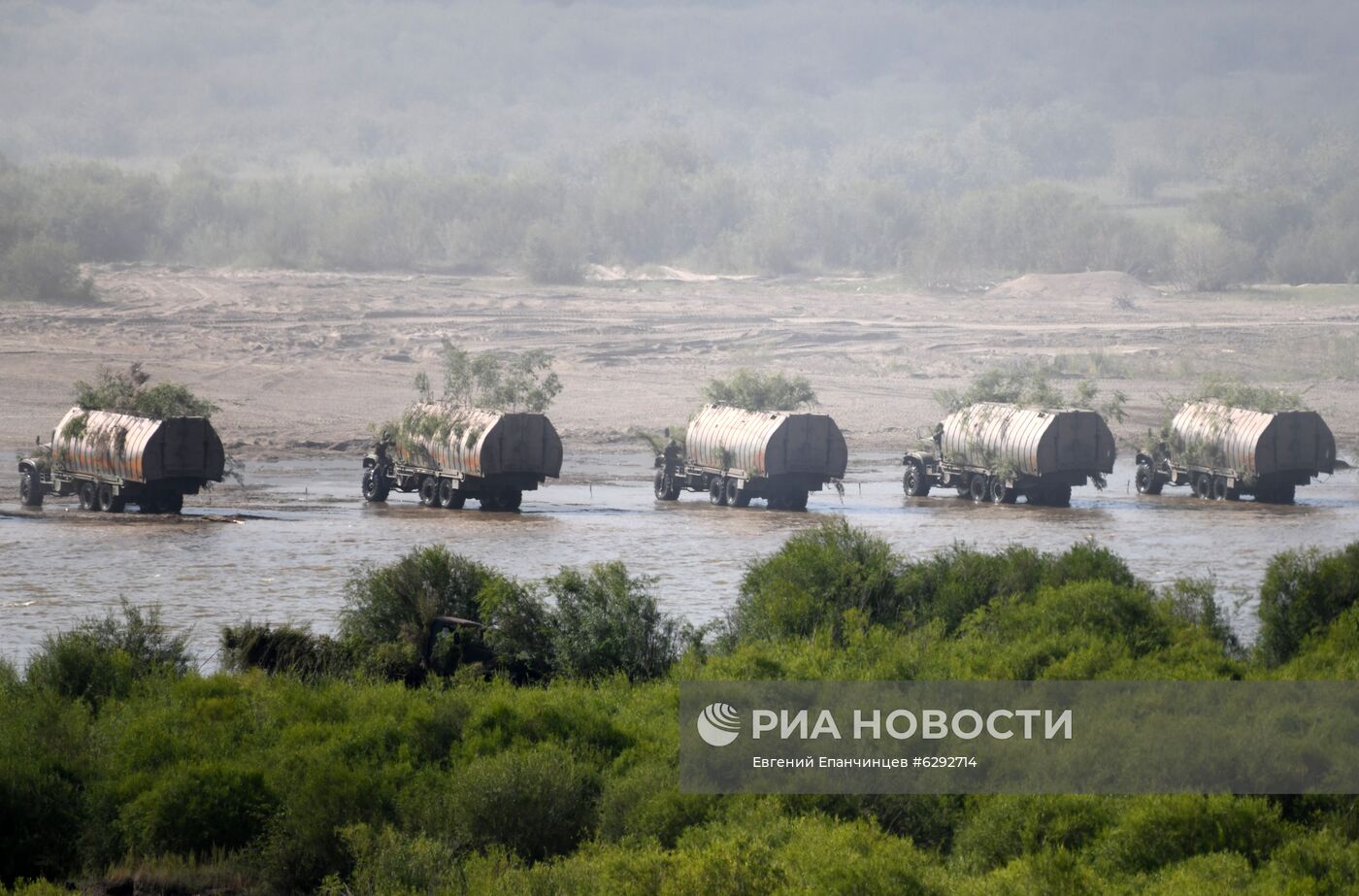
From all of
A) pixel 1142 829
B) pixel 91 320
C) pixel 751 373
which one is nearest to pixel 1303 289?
pixel 751 373

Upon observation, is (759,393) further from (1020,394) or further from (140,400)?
(140,400)

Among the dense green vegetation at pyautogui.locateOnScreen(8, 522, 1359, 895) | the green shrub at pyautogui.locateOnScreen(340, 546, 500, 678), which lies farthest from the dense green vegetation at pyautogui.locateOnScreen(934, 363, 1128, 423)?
the green shrub at pyautogui.locateOnScreen(340, 546, 500, 678)

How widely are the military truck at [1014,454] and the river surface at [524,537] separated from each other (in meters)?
0.60

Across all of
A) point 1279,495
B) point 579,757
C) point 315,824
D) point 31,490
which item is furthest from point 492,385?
point 315,824

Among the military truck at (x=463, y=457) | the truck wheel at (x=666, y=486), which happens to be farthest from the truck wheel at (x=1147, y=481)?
the military truck at (x=463, y=457)

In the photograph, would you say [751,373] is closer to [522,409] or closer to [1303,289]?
[522,409]

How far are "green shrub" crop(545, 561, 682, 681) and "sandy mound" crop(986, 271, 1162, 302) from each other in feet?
222

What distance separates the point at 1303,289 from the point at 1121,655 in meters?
80.1

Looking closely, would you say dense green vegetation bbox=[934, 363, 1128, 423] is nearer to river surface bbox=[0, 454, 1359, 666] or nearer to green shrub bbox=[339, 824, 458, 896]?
river surface bbox=[0, 454, 1359, 666]

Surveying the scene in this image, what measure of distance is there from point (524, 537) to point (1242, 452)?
19929mm

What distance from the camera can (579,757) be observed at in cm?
1644

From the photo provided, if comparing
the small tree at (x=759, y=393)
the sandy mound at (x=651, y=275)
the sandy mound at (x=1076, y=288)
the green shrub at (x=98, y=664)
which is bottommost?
the green shrub at (x=98, y=664)

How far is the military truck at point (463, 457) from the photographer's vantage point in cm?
4278

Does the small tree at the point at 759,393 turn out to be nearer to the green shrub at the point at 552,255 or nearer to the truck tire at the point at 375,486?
the truck tire at the point at 375,486
